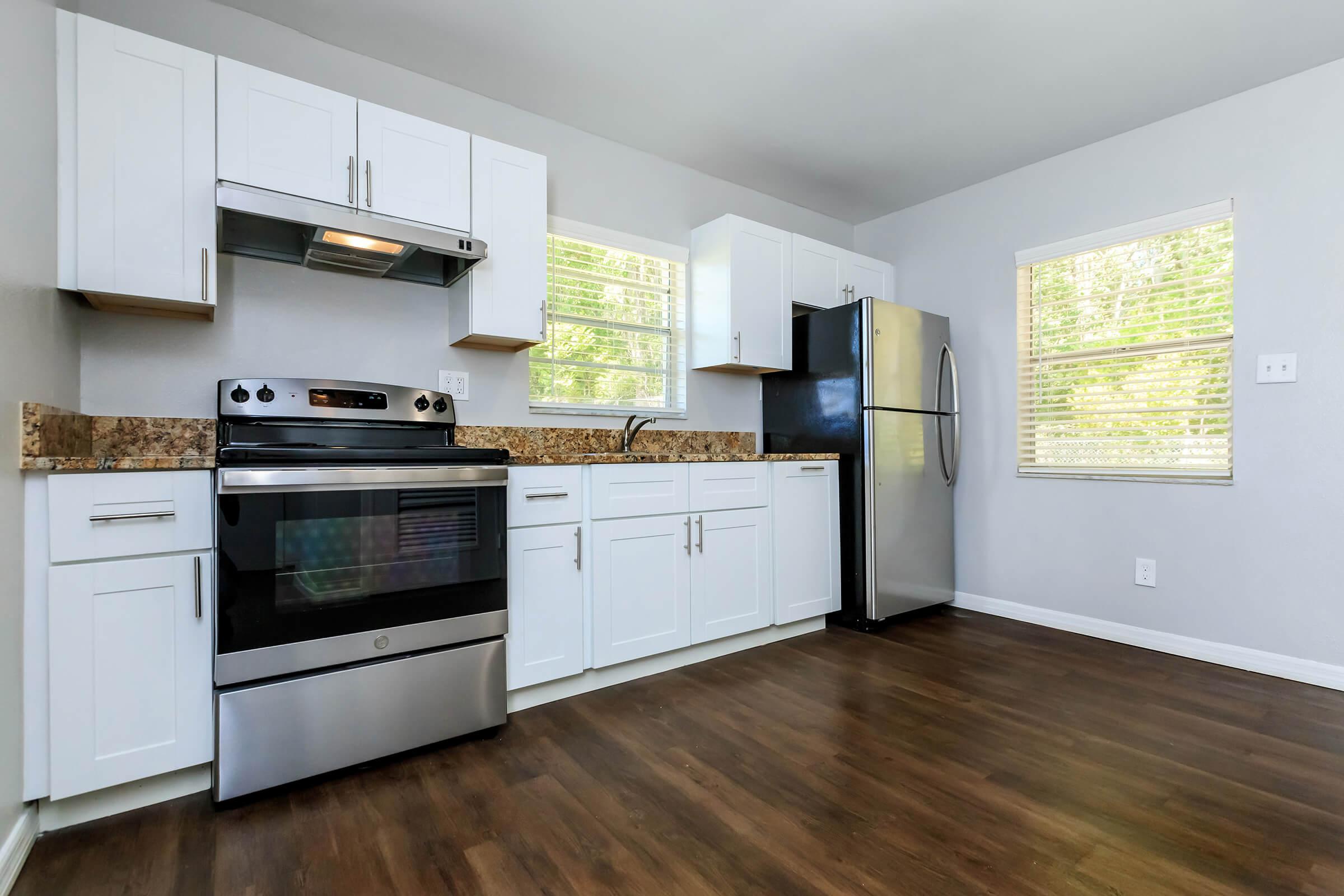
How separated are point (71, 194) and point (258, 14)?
41.6 inches

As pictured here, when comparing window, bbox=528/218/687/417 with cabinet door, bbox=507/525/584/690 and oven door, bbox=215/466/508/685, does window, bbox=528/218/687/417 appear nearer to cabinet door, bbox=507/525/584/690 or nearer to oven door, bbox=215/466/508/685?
cabinet door, bbox=507/525/584/690

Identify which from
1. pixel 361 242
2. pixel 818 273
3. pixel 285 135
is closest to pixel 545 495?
pixel 361 242

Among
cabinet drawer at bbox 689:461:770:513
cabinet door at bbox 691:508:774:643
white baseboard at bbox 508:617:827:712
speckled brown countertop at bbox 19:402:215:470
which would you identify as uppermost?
speckled brown countertop at bbox 19:402:215:470

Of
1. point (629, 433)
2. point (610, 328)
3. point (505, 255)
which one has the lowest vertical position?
point (629, 433)

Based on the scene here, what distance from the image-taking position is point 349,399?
2215 mm

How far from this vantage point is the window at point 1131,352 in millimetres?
2926

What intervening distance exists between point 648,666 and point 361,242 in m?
1.96

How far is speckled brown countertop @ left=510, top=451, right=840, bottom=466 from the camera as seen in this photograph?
90.9 inches

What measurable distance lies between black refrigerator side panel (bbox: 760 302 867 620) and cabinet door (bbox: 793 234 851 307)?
0.46 feet

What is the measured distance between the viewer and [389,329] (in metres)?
2.56

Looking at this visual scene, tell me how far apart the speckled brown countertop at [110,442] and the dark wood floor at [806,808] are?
0.90 meters

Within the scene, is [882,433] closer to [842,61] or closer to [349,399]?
[842,61]

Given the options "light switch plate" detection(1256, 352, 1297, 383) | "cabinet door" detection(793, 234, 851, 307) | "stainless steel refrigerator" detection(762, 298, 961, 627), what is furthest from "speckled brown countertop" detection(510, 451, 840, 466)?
"light switch plate" detection(1256, 352, 1297, 383)

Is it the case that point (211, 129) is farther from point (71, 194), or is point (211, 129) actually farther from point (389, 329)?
point (389, 329)
